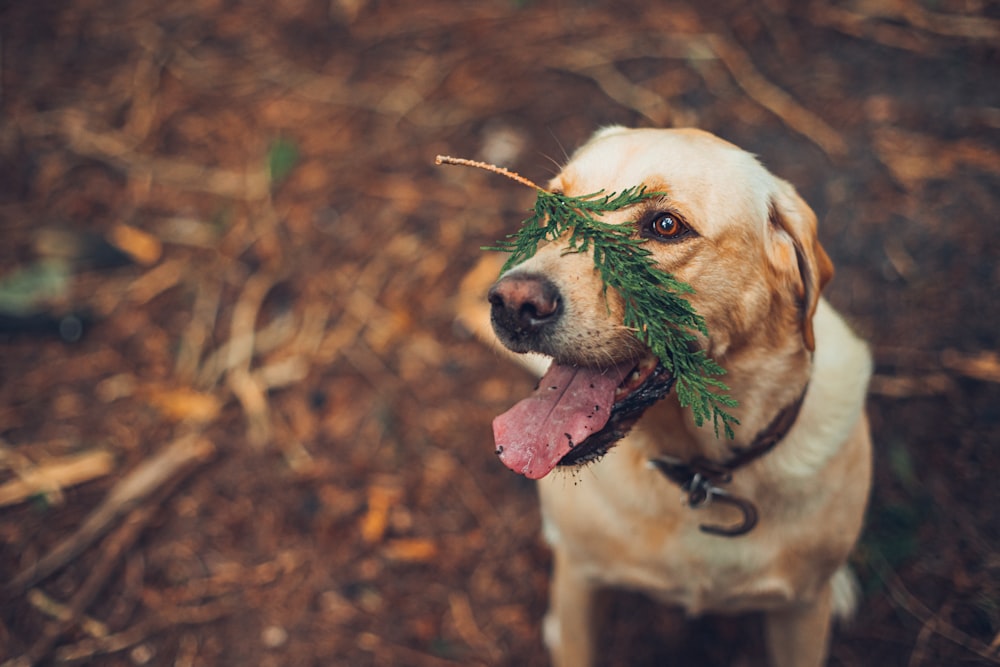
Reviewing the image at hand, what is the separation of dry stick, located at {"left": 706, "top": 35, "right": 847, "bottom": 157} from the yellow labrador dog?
1869 millimetres

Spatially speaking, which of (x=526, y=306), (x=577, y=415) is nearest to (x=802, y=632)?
(x=577, y=415)

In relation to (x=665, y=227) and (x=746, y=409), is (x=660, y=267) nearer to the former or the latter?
(x=665, y=227)

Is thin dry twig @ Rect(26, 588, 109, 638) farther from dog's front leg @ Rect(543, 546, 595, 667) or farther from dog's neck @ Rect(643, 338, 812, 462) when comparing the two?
dog's neck @ Rect(643, 338, 812, 462)

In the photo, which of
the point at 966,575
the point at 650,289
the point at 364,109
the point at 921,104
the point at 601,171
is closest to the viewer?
the point at 650,289

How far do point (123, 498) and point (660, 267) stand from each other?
7.48 feet

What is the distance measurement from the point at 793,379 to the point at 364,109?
296 centimetres

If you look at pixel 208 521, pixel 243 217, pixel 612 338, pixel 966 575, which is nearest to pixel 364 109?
pixel 243 217

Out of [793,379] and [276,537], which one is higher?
[793,379]

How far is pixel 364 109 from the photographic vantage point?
406cm

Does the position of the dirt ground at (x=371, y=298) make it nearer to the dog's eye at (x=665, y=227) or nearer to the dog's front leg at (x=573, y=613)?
the dog's front leg at (x=573, y=613)

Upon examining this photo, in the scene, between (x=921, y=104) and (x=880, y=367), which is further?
(x=921, y=104)

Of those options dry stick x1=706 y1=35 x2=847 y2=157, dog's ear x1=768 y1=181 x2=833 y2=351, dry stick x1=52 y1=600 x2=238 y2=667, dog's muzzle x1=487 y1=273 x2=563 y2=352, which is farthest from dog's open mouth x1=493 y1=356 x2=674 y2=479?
dry stick x1=706 y1=35 x2=847 y2=157

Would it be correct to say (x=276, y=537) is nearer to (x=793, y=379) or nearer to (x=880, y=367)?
(x=793, y=379)

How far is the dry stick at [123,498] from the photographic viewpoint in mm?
2715
